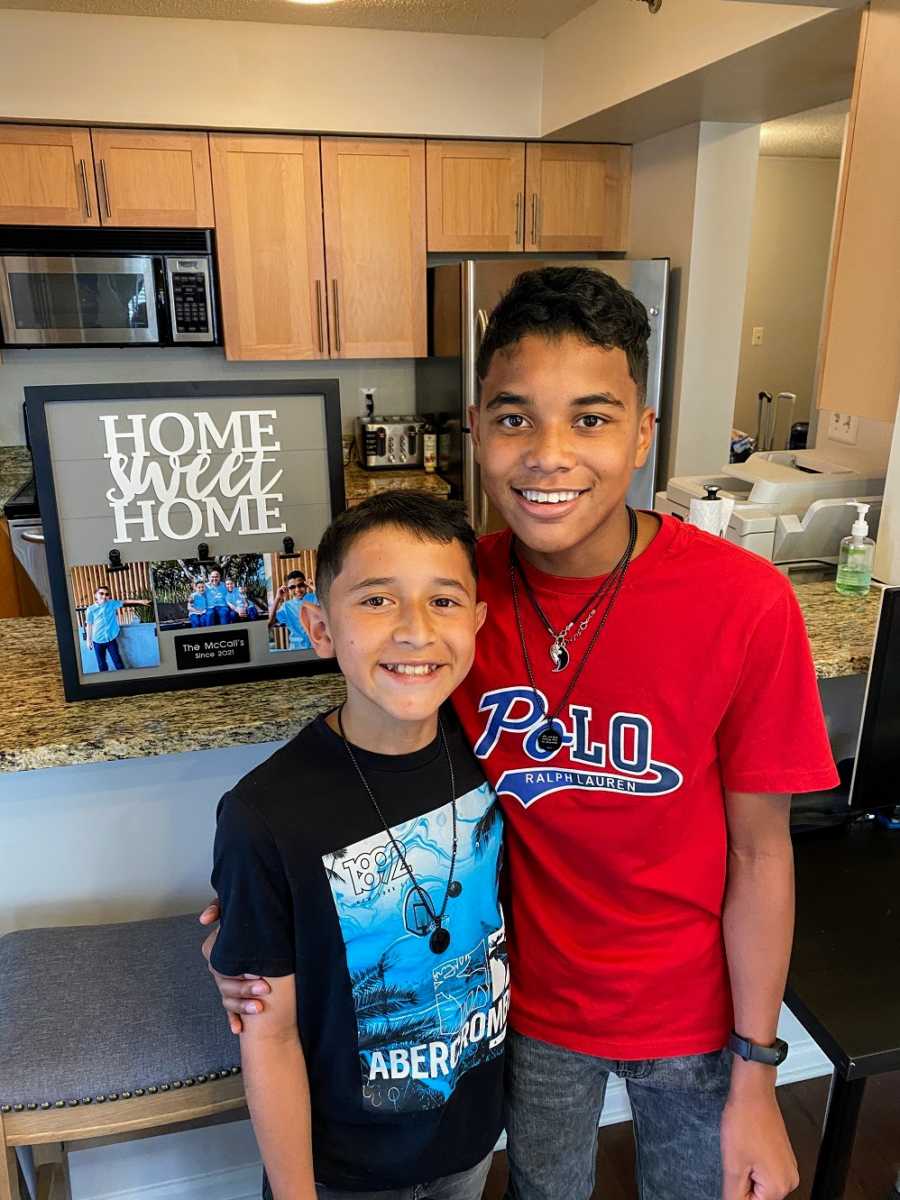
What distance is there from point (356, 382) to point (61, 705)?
302cm

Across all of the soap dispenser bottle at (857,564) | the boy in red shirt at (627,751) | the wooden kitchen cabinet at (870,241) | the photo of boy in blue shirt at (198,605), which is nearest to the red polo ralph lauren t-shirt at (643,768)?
the boy in red shirt at (627,751)

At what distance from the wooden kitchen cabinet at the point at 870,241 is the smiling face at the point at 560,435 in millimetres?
965

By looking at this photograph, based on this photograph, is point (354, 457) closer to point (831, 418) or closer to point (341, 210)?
point (341, 210)

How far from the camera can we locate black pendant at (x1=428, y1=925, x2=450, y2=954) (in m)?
0.90

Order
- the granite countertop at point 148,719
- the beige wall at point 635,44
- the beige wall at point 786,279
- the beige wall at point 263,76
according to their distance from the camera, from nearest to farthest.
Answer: the granite countertop at point 148,719, the beige wall at point 635,44, the beige wall at point 263,76, the beige wall at point 786,279

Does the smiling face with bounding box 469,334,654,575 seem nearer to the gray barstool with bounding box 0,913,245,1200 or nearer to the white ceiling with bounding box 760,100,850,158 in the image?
the gray barstool with bounding box 0,913,245,1200

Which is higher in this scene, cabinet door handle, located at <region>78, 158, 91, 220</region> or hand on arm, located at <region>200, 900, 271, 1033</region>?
cabinet door handle, located at <region>78, 158, 91, 220</region>

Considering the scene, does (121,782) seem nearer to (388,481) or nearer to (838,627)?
(838,627)

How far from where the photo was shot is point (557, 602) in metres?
0.95

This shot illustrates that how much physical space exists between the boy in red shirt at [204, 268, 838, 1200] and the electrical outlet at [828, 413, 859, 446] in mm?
1410

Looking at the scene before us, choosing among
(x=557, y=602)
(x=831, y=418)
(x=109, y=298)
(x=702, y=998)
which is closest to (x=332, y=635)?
A: (x=557, y=602)

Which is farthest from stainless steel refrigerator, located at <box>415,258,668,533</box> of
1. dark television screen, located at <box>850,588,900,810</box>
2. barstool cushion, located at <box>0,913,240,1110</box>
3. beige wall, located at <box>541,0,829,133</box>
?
barstool cushion, located at <box>0,913,240,1110</box>

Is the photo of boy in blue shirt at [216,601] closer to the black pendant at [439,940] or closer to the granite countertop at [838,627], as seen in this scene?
the black pendant at [439,940]

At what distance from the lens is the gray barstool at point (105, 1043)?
0.98 meters
